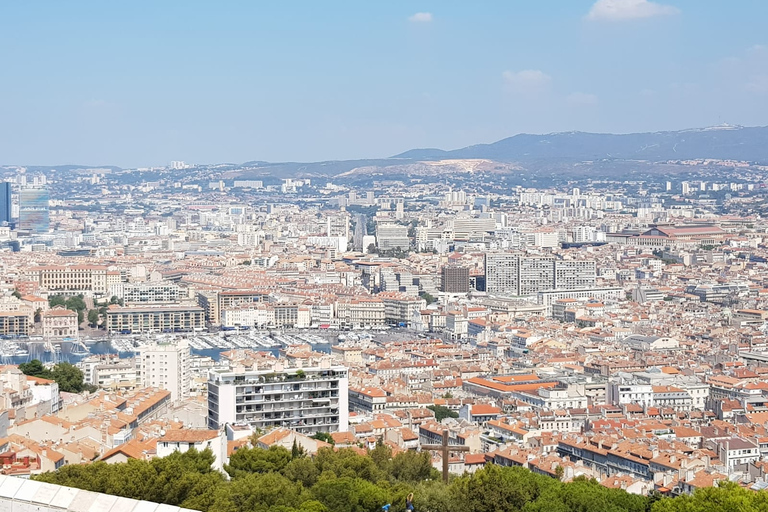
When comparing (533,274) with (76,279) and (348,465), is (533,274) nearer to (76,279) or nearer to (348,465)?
(76,279)

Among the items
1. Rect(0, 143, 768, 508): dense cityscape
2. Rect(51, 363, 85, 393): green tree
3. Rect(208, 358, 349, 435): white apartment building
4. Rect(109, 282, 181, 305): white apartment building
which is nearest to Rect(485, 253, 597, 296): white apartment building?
Rect(0, 143, 768, 508): dense cityscape

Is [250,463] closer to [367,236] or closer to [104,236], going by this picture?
[367,236]

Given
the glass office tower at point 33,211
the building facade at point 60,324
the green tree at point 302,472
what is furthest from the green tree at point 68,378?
the glass office tower at point 33,211

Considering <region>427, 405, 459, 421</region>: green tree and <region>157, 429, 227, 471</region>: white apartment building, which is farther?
<region>427, 405, 459, 421</region>: green tree

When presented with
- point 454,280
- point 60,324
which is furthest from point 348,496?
point 454,280

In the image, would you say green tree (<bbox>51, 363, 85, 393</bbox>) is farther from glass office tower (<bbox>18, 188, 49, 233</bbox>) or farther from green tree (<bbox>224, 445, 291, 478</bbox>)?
glass office tower (<bbox>18, 188, 49, 233</bbox>)
